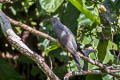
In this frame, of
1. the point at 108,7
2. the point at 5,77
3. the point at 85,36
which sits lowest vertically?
the point at 5,77

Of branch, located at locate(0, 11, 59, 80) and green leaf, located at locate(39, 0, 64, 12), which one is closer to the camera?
branch, located at locate(0, 11, 59, 80)

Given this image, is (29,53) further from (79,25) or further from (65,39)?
(79,25)

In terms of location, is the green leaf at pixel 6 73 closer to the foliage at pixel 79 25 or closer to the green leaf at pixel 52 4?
the foliage at pixel 79 25

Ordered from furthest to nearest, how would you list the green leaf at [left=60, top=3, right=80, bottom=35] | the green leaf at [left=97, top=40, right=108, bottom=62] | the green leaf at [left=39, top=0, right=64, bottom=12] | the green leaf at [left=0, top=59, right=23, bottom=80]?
the green leaf at [left=0, top=59, right=23, bottom=80], the green leaf at [left=60, top=3, right=80, bottom=35], the green leaf at [left=39, top=0, right=64, bottom=12], the green leaf at [left=97, top=40, right=108, bottom=62]

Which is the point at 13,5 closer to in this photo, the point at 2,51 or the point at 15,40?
the point at 2,51

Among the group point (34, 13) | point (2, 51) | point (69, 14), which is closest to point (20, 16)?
point (34, 13)

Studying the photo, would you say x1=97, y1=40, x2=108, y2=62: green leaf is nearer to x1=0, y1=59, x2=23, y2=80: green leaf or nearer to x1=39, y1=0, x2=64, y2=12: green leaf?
x1=39, y1=0, x2=64, y2=12: green leaf

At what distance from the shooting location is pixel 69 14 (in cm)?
170

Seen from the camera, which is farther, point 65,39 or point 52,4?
point 52,4

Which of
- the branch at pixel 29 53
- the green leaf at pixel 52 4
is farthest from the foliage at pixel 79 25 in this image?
the branch at pixel 29 53

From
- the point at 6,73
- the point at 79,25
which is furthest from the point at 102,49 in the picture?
the point at 6,73

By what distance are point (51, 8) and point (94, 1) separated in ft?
0.78

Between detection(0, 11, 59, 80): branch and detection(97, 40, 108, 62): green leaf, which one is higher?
detection(0, 11, 59, 80): branch

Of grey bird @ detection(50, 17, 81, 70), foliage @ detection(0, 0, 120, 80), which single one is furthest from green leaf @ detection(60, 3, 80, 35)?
grey bird @ detection(50, 17, 81, 70)
